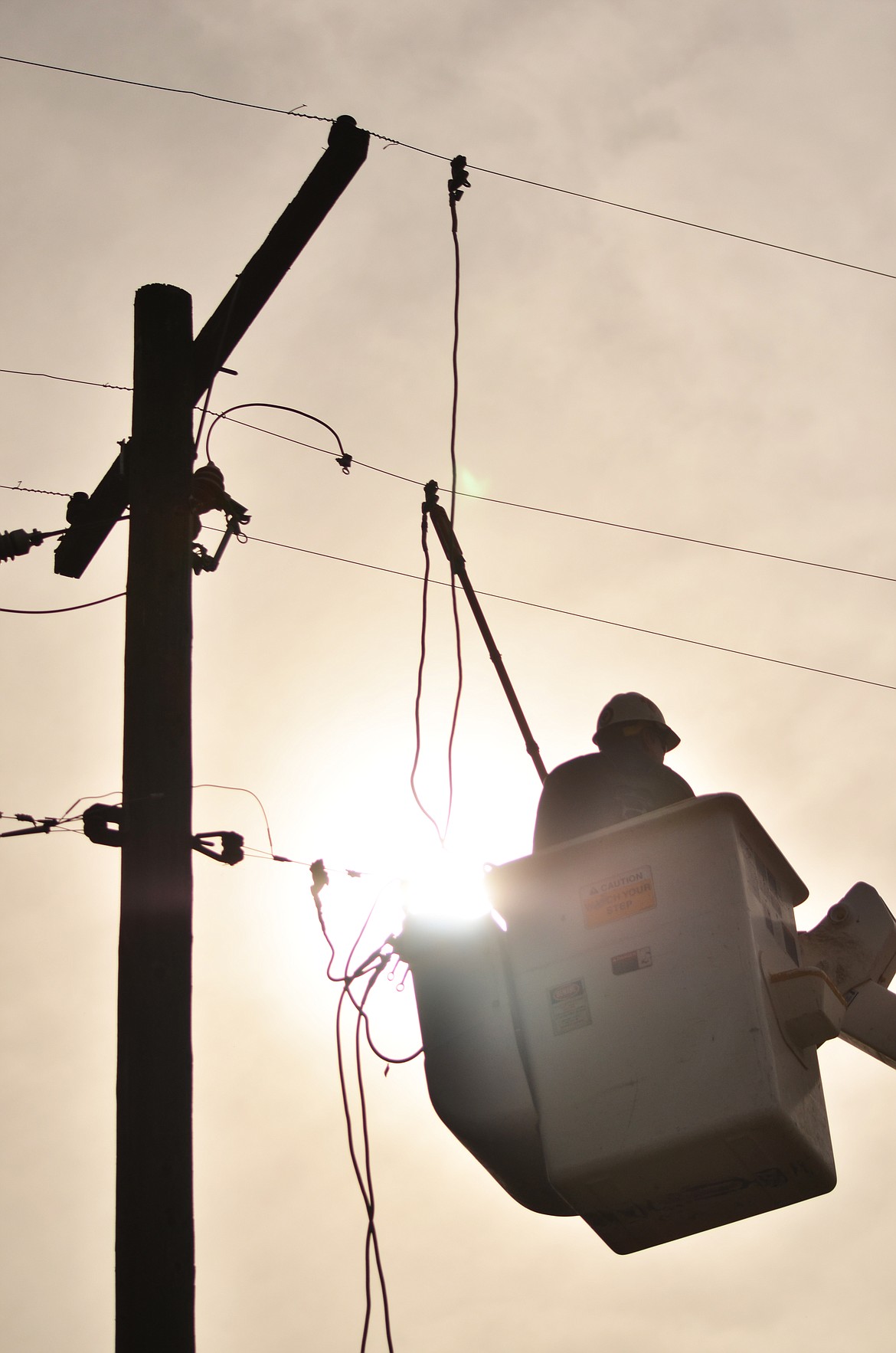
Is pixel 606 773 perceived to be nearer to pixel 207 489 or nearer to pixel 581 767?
pixel 581 767

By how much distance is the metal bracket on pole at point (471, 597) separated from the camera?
20.2 feet

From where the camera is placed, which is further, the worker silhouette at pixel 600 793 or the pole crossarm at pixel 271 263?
the pole crossarm at pixel 271 263

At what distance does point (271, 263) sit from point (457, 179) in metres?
0.95

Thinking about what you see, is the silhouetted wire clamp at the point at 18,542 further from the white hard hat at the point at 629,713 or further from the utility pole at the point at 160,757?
the white hard hat at the point at 629,713

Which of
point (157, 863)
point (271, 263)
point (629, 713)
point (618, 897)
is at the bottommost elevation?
point (618, 897)

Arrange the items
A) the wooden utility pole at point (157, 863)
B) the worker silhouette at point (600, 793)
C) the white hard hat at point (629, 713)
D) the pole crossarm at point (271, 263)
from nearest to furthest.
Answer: the wooden utility pole at point (157, 863) < the worker silhouette at point (600, 793) < the pole crossarm at point (271, 263) < the white hard hat at point (629, 713)

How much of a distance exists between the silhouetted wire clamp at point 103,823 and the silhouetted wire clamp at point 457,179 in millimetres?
3045

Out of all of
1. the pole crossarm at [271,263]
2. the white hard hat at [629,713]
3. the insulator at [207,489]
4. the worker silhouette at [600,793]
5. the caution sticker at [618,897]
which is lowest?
the caution sticker at [618,897]

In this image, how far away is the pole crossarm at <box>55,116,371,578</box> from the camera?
5.78 m

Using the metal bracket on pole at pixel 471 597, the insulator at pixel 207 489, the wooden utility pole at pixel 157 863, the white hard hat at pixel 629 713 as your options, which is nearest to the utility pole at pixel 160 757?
the wooden utility pole at pixel 157 863

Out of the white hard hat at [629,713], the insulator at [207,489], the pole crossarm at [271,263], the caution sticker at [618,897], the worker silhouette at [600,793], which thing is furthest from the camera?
the white hard hat at [629,713]

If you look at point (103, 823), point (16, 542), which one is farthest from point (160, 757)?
point (16, 542)

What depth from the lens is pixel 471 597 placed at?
623 centimetres

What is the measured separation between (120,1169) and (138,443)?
2.48 m
